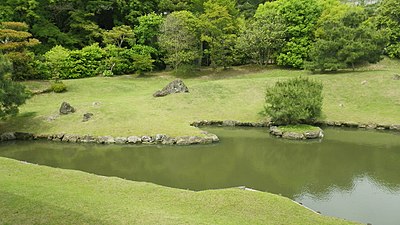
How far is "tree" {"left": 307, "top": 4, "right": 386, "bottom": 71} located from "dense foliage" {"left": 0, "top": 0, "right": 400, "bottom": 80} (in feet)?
0.36

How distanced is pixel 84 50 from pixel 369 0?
72998 mm

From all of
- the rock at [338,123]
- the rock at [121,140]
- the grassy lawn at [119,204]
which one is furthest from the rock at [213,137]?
the grassy lawn at [119,204]

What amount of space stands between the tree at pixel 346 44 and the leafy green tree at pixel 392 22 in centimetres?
945

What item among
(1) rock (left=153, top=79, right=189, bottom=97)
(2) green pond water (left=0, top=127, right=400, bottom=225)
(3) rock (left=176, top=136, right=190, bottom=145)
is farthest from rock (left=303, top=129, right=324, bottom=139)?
(1) rock (left=153, top=79, right=189, bottom=97)

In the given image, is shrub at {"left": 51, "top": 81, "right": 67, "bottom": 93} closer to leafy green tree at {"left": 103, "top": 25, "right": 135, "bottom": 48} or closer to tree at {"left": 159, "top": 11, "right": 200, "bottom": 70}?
leafy green tree at {"left": 103, "top": 25, "right": 135, "bottom": 48}

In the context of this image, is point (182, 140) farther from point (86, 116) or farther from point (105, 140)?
point (86, 116)

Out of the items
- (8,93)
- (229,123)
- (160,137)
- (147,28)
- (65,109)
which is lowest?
(229,123)

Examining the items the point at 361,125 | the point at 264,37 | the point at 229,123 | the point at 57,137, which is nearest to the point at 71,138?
the point at 57,137

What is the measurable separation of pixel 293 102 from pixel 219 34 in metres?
23.2

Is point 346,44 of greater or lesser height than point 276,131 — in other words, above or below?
above

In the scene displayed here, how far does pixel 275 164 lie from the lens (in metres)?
22.0

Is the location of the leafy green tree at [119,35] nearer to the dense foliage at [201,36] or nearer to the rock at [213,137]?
the dense foliage at [201,36]

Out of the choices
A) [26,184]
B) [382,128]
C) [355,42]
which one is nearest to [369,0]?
[355,42]

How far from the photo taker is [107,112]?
30828mm
